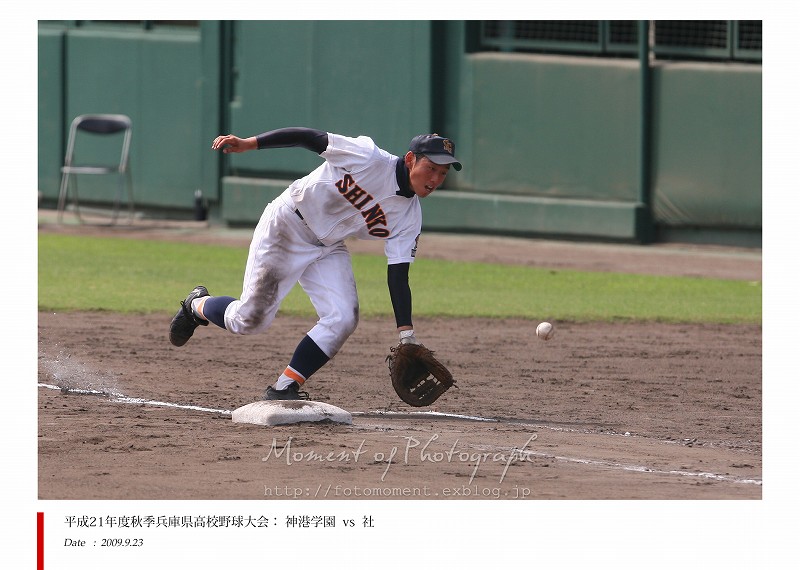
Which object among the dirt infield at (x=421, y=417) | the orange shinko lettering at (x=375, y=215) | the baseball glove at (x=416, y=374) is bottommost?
the dirt infield at (x=421, y=417)

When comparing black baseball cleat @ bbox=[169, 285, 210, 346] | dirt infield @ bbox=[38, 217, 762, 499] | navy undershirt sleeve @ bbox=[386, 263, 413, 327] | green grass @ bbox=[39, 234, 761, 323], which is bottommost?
dirt infield @ bbox=[38, 217, 762, 499]

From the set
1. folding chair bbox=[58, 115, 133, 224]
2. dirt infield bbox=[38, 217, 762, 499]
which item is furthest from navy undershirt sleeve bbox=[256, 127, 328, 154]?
folding chair bbox=[58, 115, 133, 224]

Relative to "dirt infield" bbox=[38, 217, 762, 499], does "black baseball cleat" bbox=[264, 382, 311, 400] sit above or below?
above

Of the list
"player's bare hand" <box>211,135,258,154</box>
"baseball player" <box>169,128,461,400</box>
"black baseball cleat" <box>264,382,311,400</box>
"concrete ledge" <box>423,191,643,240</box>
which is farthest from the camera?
"concrete ledge" <box>423,191,643,240</box>

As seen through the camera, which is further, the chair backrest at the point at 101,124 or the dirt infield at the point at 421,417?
the chair backrest at the point at 101,124

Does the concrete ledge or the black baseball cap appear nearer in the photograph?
the black baseball cap

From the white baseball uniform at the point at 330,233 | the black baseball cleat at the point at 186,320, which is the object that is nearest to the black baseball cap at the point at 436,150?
the white baseball uniform at the point at 330,233

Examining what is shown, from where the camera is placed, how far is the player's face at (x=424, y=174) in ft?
21.4

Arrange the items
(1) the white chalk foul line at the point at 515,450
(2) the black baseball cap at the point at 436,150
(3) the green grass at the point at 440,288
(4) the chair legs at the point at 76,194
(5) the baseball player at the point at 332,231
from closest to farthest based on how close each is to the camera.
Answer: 1. (1) the white chalk foul line at the point at 515,450
2. (2) the black baseball cap at the point at 436,150
3. (5) the baseball player at the point at 332,231
4. (3) the green grass at the point at 440,288
5. (4) the chair legs at the point at 76,194

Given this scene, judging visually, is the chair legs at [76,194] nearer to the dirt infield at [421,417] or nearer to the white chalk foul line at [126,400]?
the dirt infield at [421,417]

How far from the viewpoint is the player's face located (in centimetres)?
653

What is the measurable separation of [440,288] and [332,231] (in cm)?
541

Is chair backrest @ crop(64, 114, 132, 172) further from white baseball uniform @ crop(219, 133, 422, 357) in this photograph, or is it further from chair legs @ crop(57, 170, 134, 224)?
white baseball uniform @ crop(219, 133, 422, 357)

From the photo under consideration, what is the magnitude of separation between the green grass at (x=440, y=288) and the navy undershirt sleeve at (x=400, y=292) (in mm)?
4198
